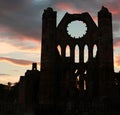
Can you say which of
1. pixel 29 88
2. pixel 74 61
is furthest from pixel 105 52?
pixel 29 88

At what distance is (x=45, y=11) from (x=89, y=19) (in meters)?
4.05

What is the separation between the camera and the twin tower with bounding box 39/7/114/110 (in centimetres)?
3027

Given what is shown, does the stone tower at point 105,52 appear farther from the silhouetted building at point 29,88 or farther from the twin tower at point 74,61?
the silhouetted building at point 29,88

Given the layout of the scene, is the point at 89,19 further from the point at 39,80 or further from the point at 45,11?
the point at 39,80

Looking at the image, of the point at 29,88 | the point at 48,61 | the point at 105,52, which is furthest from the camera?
the point at 29,88

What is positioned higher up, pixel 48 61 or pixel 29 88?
pixel 48 61

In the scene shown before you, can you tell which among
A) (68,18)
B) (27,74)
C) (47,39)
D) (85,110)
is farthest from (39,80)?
(85,110)

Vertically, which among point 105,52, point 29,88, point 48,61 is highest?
point 105,52

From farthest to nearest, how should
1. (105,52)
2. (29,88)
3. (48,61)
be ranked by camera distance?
1. (29,88)
2. (48,61)
3. (105,52)

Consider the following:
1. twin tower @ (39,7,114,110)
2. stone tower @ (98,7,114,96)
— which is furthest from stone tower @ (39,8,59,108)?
stone tower @ (98,7,114,96)

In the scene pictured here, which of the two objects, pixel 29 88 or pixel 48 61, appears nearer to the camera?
pixel 48 61

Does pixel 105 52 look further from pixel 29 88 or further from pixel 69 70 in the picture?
pixel 29 88

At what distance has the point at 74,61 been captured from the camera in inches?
1256

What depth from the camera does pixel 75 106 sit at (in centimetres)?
2541
